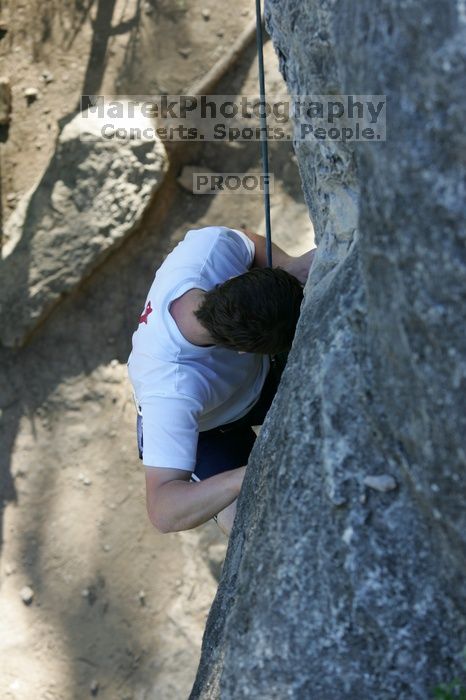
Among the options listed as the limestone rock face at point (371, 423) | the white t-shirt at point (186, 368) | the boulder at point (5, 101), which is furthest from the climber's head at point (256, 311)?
the boulder at point (5, 101)

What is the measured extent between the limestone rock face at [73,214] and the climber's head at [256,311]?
6.11ft

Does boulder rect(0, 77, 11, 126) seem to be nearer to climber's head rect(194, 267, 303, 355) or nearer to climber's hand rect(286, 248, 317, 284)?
climber's hand rect(286, 248, 317, 284)

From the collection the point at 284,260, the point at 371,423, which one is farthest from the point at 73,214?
the point at 371,423

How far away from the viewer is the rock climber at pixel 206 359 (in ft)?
6.45

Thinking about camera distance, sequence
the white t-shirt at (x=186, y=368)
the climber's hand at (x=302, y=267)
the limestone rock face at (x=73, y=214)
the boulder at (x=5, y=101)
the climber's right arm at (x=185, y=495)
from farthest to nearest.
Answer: the boulder at (x=5, y=101) → the limestone rock face at (x=73, y=214) → the climber's hand at (x=302, y=267) → the white t-shirt at (x=186, y=368) → the climber's right arm at (x=185, y=495)

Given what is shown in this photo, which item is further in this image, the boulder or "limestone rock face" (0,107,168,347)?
the boulder

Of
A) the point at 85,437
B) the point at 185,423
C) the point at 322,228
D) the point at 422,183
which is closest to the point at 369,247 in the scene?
the point at 422,183

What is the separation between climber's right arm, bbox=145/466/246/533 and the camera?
1929mm

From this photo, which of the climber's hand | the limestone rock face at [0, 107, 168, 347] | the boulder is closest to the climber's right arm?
the climber's hand

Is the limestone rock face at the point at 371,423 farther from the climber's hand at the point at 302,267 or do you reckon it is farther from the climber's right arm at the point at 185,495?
the climber's hand at the point at 302,267

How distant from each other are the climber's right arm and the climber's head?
32 cm

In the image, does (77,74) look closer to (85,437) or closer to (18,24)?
(18,24)

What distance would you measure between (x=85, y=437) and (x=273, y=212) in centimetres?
141

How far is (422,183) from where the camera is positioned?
1085 millimetres
